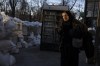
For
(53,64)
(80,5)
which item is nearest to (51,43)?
(53,64)

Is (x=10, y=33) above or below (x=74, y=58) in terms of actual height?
above

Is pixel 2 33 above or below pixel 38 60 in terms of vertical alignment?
above

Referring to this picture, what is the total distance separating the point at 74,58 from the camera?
320 inches

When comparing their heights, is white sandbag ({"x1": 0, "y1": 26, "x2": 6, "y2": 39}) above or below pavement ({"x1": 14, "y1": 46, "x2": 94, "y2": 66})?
above

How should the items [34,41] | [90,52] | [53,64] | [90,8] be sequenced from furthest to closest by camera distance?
1. [34,41]
2. [90,8]
3. [53,64]
4. [90,52]

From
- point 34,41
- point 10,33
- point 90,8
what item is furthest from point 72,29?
point 34,41

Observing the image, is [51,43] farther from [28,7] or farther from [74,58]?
[28,7]

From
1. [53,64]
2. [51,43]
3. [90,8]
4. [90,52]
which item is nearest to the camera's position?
[90,52]

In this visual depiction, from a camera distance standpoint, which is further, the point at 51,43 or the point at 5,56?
the point at 51,43

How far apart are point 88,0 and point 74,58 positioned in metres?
10.5

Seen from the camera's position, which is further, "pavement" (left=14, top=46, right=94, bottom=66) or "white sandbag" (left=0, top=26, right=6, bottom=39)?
"pavement" (left=14, top=46, right=94, bottom=66)

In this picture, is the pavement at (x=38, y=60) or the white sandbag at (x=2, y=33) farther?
the pavement at (x=38, y=60)

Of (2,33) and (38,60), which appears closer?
(2,33)

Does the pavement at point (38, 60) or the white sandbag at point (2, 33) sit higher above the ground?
the white sandbag at point (2, 33)
